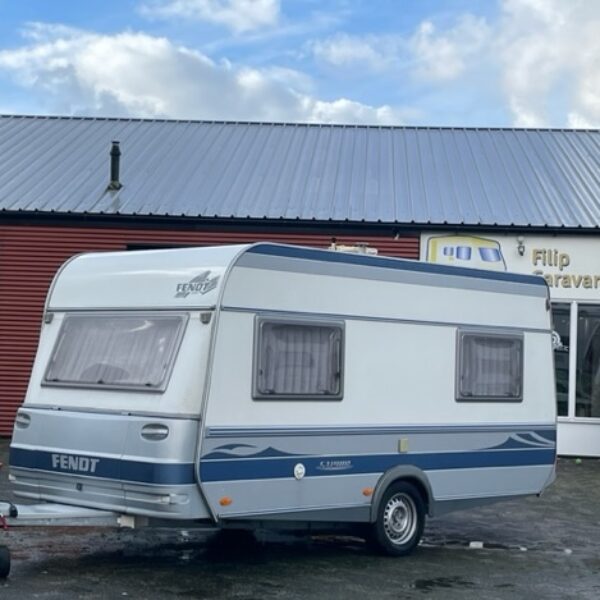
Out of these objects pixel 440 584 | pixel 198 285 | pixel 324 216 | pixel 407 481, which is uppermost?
pixel 324 216

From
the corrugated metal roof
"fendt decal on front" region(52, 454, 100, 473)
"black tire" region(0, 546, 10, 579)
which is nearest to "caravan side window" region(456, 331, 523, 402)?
"fendt decal on front" region(52, 454, 100, 473)

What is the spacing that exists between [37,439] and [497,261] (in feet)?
35.0

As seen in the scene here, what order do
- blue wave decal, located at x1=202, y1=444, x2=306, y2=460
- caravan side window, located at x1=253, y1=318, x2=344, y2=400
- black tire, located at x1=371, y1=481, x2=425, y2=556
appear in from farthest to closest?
black tire, located at x1=371, y1=481, x2=425, y2=556
caravan side window, located at x1=253, y1=318, x2=344, y2=400
blue wave decal, located at x1=202, y1=444, x2=306, y2=460

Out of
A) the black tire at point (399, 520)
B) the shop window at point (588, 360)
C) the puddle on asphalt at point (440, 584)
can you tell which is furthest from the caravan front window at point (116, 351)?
the shop window at point (588, 360)

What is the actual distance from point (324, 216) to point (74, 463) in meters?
10.0

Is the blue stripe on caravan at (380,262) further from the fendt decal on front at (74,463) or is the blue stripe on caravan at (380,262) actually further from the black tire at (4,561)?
the black tire at (4,561)

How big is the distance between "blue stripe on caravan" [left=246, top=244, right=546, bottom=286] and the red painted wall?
282 inches

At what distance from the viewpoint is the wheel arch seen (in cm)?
970

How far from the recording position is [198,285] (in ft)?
28.6

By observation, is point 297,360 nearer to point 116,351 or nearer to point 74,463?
point 116,351

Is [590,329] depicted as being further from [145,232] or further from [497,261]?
[145,232]

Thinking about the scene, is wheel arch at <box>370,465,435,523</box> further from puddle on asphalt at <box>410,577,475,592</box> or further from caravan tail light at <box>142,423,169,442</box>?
caravan tail light at <box>142,423,169,442</box>

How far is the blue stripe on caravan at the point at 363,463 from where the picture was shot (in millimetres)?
8469

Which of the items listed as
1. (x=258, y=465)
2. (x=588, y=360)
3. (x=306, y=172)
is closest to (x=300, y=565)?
(x=258, y=465)
